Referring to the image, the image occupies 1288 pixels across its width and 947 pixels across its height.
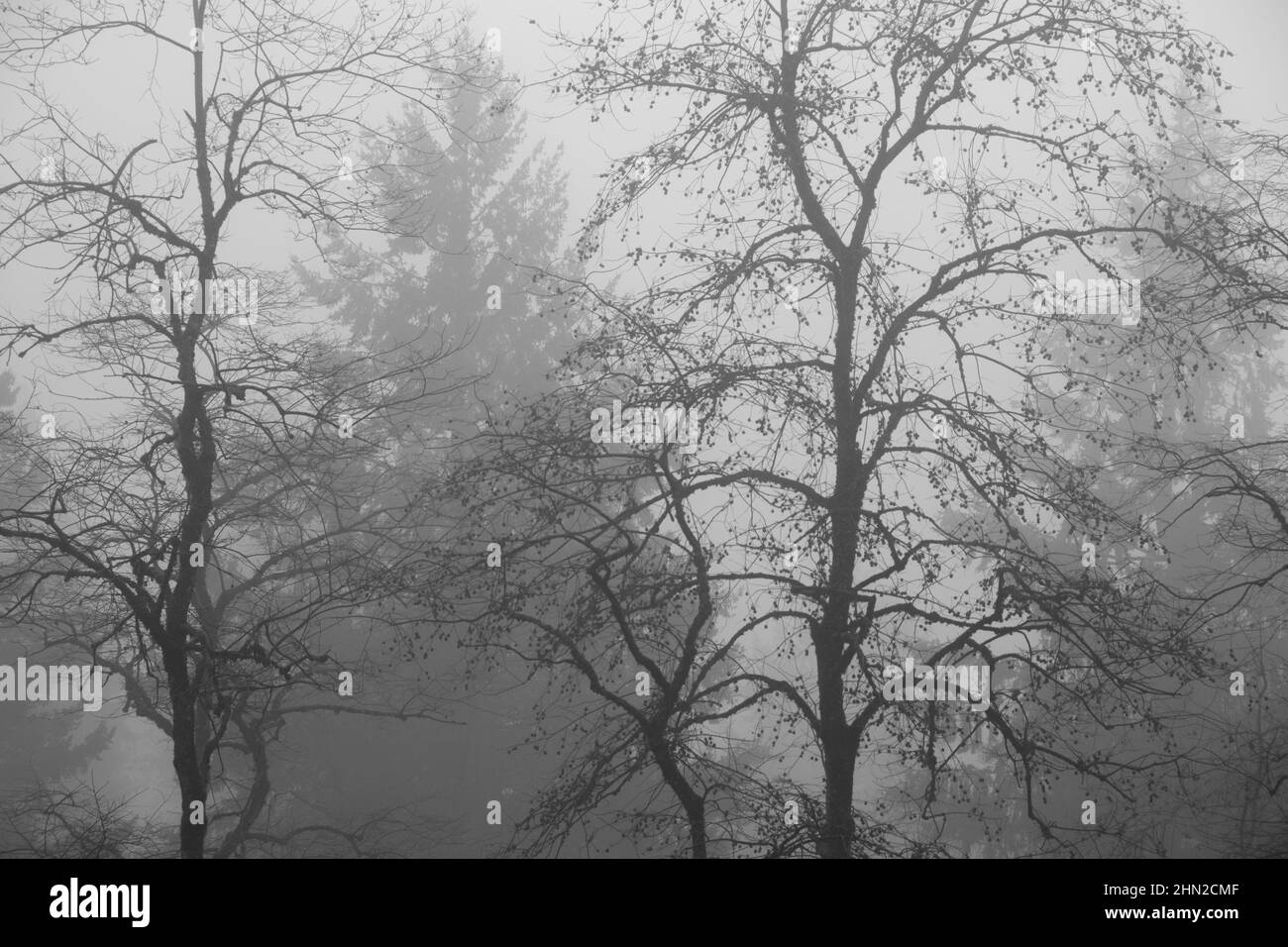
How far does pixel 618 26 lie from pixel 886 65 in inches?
82.0

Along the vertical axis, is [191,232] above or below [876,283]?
above

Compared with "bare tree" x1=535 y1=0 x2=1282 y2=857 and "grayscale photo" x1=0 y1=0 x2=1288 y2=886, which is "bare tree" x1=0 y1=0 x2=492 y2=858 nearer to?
"grayscale photo" x1=0 y1=0 x2=1288 y2=886

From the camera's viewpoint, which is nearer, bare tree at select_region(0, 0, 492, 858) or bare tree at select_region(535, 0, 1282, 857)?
bare tree at select_region(535, 0, 1282, 857)

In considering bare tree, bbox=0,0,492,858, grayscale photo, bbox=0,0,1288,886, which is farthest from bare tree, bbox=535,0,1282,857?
bare tree, bbox=0,0,492,858

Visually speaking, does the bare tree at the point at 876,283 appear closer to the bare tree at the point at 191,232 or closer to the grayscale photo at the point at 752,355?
the grayscale photo at the point at 752,355

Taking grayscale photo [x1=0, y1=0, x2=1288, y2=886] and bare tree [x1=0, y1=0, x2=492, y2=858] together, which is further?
bare tree [x1=0, y1=0, x2=492, y2=858]

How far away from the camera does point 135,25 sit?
9.27m

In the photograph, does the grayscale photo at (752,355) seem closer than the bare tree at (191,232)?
Yes

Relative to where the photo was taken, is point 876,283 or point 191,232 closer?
point 876,283

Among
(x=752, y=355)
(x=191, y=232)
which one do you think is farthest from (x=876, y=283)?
(x=191, y=232)

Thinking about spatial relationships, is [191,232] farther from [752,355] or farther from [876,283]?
[876,283]

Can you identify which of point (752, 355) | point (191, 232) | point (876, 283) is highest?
point (191, 232)

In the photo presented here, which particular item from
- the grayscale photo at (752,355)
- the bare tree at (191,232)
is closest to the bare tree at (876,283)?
the grayscale photo at (752,355)
